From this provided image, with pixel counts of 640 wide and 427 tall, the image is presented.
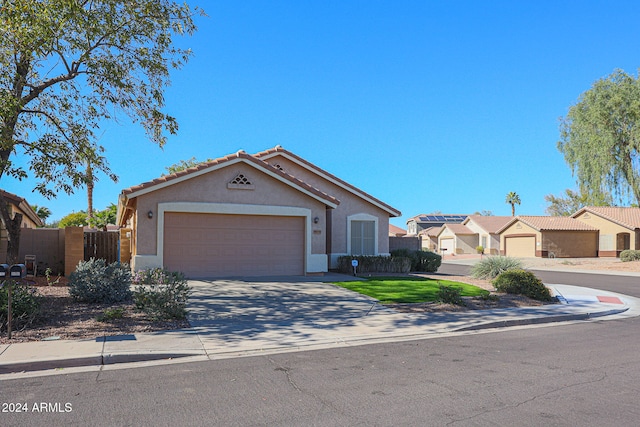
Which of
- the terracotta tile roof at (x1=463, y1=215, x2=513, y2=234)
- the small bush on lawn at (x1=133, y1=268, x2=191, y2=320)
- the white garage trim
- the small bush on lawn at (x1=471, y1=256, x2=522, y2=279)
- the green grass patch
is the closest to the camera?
the small bush on lawn at (x1=133, y1=268, x2=191, y2=320)

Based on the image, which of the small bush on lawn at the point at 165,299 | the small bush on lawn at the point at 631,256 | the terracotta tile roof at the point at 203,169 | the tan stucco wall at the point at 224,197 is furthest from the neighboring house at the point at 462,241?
the small bush on lawn at the point at 165,299

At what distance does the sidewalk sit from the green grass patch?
Answer: 133 centimetres

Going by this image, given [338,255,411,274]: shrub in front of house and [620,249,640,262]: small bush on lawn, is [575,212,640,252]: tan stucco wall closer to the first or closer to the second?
[620,249,640,262]: small bush on lawn

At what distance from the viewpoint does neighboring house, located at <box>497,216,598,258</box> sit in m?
46.7

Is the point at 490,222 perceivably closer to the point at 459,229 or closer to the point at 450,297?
the point at 459,229

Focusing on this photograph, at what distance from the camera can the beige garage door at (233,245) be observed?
55.3ft

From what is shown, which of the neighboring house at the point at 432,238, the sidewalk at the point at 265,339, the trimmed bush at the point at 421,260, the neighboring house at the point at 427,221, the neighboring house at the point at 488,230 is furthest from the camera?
the neighboring house at the point at 427,221

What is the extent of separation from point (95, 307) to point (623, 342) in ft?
34.6

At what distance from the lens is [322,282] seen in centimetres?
1698

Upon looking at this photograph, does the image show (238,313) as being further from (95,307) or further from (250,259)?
(250,259)

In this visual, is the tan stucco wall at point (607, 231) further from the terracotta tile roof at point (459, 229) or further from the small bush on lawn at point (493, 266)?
the small bush on lawn at point (493, 266)

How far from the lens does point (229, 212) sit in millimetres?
17406

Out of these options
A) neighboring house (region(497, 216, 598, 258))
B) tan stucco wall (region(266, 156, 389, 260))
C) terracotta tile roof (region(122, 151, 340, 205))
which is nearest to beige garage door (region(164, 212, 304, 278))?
terracotta tile roof (region(122, 151, 340, 205))

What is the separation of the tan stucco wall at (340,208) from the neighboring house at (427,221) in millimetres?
57500
